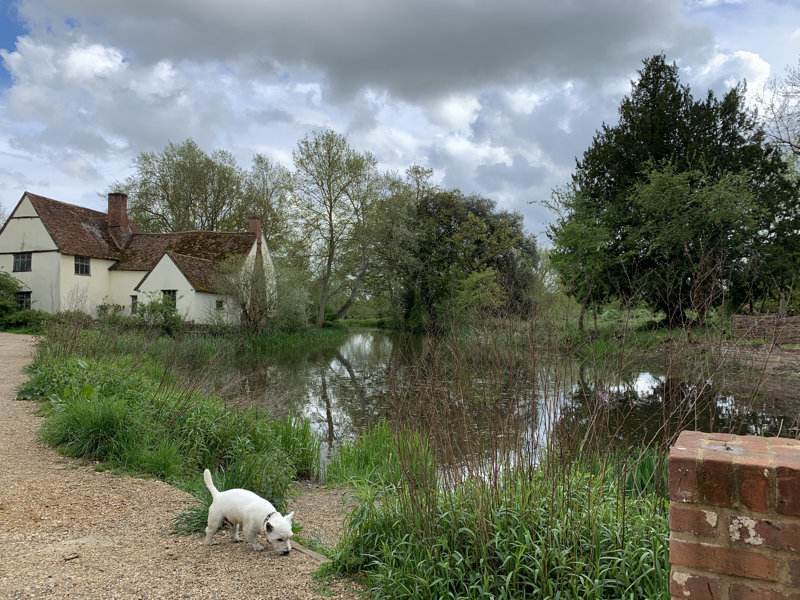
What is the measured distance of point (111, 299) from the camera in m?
34.9

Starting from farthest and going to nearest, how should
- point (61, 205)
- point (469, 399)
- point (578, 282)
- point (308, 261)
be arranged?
point (308, 261) < point (61, 205) < point (578, 282) < point (469, 399)

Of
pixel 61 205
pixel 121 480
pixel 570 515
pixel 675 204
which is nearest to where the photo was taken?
pixel 570 515

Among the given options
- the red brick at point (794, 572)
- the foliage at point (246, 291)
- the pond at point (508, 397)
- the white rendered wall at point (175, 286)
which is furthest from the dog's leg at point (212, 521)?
the white rendered wall at point (175, 286)

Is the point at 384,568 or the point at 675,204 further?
the point at 675,204

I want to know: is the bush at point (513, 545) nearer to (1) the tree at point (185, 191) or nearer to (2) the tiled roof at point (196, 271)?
(2) the tiled roof at point (196, 271)

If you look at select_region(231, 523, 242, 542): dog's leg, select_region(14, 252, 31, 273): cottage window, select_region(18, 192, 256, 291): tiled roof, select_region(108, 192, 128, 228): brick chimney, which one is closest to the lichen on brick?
select_region(231, 523, 242, 542): dog's leg

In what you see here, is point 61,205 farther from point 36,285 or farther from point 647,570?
point 647,570

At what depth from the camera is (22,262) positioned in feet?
107

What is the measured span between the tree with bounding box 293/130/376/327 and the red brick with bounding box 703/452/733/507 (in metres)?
35.8

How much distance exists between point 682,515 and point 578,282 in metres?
26.5

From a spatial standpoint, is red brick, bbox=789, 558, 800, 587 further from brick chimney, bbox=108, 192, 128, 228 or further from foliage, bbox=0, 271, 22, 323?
brick chimney, bbox=108, 192, 128, 228

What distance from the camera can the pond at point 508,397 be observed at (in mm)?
4301

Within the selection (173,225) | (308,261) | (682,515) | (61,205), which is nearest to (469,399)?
(682,515)

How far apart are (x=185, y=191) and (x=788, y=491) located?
45.6 metres
